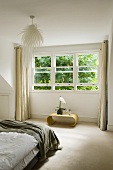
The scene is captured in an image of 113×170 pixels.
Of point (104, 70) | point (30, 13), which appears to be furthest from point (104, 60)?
point (30, 13)

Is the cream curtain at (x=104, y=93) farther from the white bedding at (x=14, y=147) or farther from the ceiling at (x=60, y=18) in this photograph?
the white bedding at (x=14, y=147)

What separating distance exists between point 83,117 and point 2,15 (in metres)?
3.75

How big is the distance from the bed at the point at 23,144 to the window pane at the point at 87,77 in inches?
109

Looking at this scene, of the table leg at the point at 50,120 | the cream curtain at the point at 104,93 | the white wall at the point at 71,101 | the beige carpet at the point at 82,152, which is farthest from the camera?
the white wall at the point at 71,101

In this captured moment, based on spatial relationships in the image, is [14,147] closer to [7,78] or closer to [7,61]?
[7,78]

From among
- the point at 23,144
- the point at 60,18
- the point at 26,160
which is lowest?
the point at 26,160

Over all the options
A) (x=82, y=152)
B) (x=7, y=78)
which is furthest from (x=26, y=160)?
(x=7, y=78)

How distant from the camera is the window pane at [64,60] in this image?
5562 mm

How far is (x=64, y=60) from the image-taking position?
18.5 feet

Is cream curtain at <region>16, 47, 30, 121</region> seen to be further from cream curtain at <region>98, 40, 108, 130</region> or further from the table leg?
cream curtain at <region>98, 40, 108, 130</region>

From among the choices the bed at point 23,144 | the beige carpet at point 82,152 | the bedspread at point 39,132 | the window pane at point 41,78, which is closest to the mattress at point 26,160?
the bed at point 23,144

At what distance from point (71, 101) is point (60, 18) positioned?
2.91m

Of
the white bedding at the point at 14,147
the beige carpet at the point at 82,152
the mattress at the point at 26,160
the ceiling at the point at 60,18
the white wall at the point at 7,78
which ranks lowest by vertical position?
the beige carpet at the point at 82,152

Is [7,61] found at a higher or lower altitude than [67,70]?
higher
